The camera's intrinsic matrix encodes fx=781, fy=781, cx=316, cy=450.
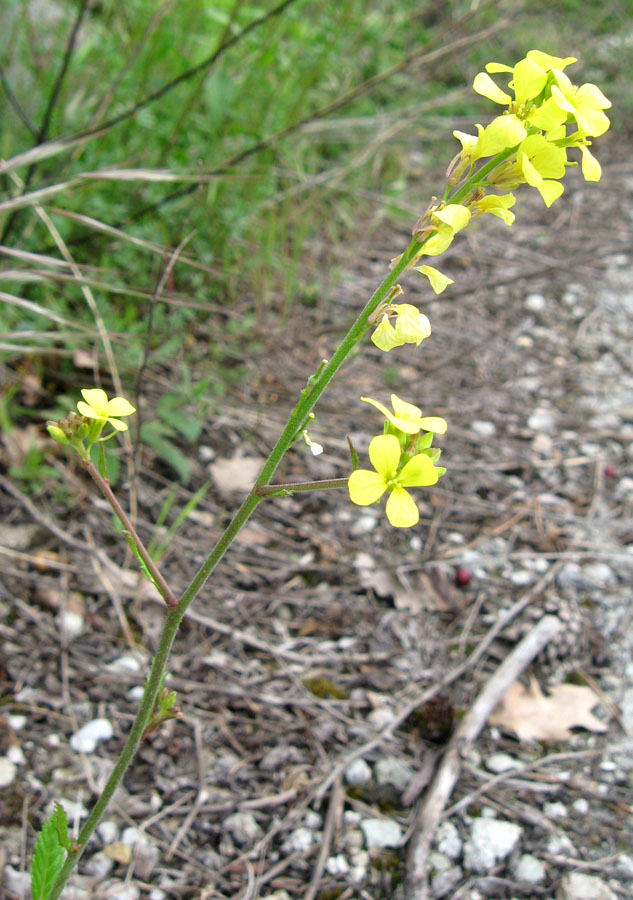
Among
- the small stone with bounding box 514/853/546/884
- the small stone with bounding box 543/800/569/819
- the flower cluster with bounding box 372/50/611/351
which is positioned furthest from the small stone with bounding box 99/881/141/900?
the flower cluster with bounding box 372/50/611/351

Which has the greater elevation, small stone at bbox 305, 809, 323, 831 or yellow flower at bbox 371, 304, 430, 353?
yellow flower at bbox 371, 304, 430, 353

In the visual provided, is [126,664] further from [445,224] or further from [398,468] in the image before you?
[445,224]

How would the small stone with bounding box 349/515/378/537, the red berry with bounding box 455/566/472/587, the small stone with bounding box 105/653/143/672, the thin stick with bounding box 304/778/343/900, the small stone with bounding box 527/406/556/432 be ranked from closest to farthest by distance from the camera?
1. the thin stick with bounding box 304/778/343/900
2. the small stone with bounding box 105/653/143/672
3. the red berry with bounding box 455/566/472/587
4. the small stone with bounding box 349/515/378/537
5. the small stone with bounding box 527/406/556/432

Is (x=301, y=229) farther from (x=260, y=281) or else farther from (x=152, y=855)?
(x=152, y=855)

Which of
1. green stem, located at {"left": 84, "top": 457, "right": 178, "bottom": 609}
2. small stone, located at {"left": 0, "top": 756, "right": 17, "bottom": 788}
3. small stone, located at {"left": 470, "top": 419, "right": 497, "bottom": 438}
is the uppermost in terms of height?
small stone, located at {"left": 470, "top": 419, "right": 497, "bottom": 438}

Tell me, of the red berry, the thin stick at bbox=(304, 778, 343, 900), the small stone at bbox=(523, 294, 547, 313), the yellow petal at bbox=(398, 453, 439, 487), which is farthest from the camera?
the small stone at bbox=(523, 294, 547, 313)

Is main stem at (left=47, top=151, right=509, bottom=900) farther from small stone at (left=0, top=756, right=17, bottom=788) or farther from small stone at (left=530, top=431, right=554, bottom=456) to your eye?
small stone at (left=530, top=431, right=554, bottom=456)

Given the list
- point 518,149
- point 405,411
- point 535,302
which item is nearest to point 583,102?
point 518,149

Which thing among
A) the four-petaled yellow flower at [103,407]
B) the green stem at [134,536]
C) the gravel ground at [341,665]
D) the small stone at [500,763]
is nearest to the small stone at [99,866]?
the gravel ground at [341,665]

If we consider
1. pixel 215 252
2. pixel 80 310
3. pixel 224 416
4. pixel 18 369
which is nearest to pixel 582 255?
pixel 215 252
